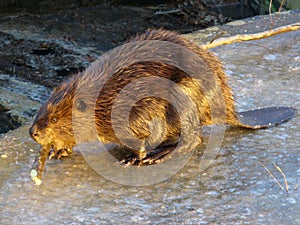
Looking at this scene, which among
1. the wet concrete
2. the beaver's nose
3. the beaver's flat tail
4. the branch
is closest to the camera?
the wet concrete

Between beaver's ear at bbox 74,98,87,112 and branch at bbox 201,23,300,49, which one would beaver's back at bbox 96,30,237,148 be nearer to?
beaver's ear at bbox 74,98,87,112

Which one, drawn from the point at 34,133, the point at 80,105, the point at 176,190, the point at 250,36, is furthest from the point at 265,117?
the point at 250,36

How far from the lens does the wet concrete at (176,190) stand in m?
3.11

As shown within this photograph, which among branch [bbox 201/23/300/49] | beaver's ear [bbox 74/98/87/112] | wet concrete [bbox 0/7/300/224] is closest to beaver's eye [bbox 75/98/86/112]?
beaver's ear [bbox 74/98/87/112]

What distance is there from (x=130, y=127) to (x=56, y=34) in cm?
508

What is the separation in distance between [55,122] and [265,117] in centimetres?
133

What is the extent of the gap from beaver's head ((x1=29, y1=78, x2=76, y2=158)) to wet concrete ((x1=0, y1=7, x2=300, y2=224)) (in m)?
0.20

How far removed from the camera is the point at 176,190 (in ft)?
11.0

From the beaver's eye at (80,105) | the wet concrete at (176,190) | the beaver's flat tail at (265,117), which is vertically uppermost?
the beaver's eye at (80,105)

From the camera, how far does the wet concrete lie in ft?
10.2

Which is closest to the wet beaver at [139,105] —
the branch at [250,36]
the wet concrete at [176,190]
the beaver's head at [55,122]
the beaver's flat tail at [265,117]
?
the beaver's head at [55,122]

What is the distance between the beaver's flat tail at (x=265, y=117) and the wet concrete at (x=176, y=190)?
0.14 feet

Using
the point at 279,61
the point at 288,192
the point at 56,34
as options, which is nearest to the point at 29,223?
the point at 288,192

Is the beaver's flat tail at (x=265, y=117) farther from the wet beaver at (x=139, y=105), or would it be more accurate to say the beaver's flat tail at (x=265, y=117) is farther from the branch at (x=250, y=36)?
the branch at (x=250, y=36)
